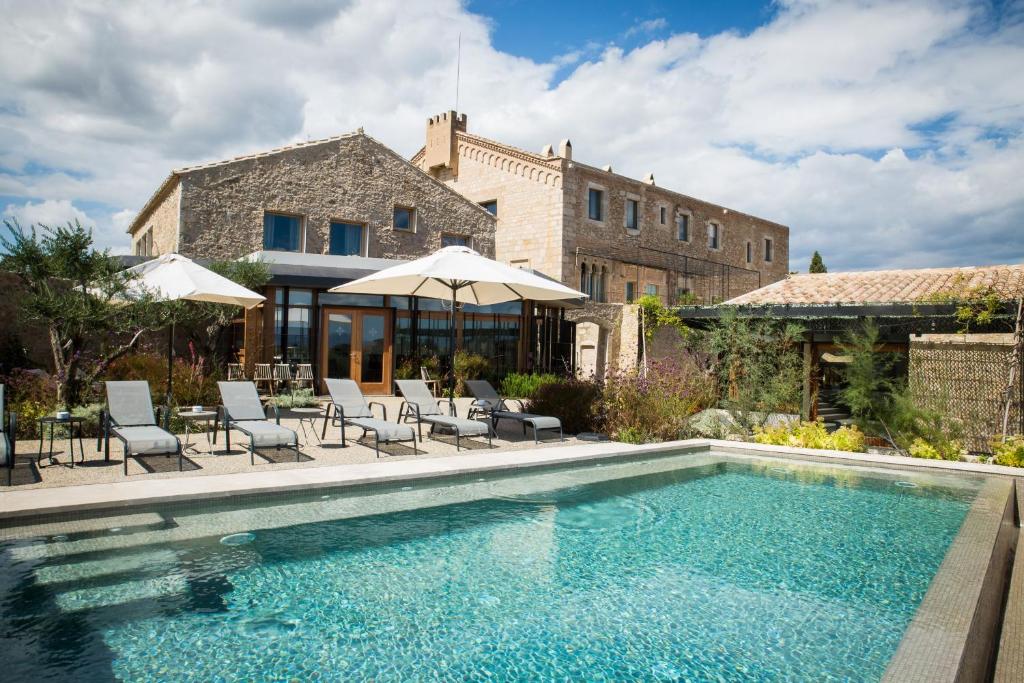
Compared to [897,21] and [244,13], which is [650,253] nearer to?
[897,21]

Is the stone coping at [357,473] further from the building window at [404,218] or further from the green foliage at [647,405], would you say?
the building window at [404,218]

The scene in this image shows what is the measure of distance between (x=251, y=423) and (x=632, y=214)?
23.4m

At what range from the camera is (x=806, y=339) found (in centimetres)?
1449

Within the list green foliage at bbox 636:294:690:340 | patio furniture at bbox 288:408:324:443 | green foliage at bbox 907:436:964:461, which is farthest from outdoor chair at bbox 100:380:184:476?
green foliage at bbox 636:294:690:340

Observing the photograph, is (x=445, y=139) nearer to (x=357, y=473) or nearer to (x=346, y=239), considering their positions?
(x=346, y=239)

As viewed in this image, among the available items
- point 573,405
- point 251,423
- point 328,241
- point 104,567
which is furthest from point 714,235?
point 104,567

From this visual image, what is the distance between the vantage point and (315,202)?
20109mm

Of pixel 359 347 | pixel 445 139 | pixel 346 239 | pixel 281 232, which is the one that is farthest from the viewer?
pixel 445 139

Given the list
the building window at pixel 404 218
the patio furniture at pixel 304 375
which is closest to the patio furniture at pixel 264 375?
the patio furniture at pixel 304 375

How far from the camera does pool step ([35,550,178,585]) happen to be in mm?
4297

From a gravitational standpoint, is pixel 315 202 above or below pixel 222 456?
above

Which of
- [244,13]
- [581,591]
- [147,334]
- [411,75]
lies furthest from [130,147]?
[581,591]

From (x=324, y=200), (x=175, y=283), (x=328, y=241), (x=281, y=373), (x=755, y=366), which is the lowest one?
(x=281, y=373)

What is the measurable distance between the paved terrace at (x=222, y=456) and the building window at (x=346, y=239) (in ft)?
35.2
